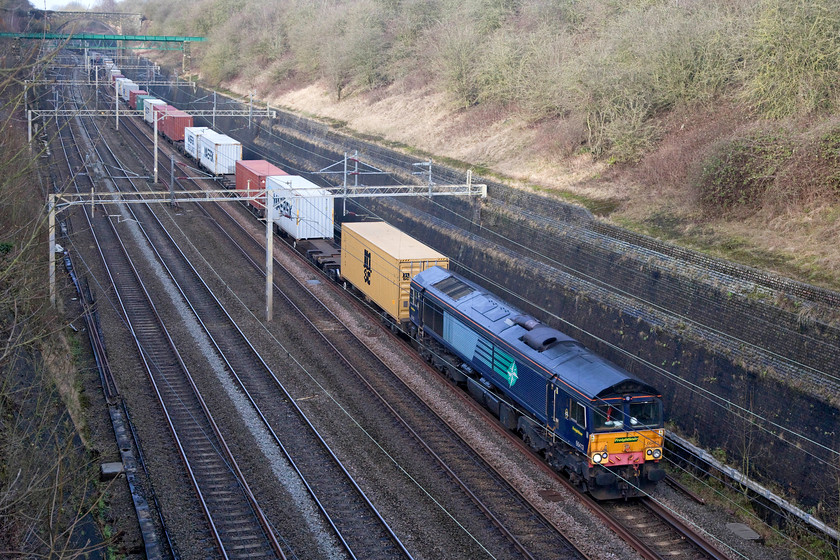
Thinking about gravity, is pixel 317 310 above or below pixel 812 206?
below

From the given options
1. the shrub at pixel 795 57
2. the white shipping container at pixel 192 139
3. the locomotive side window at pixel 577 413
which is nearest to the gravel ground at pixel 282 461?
the locomotive side window at pixel 577 413

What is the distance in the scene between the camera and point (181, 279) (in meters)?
28.7

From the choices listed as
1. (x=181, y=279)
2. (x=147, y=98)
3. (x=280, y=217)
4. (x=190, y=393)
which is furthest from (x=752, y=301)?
(x=147, y=98)

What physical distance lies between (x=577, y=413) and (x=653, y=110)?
705 inches

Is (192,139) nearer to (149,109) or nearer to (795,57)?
(149,109)

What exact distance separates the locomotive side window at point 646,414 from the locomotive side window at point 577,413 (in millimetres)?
936

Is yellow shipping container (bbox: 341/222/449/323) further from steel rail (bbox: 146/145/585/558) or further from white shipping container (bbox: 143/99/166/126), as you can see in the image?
white shipping container (bbox: 143/99/166/126)

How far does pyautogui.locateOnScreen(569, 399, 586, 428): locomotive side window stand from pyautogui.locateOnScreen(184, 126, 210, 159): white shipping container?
132ft

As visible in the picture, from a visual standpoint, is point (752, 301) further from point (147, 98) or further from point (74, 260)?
point (147, 98)

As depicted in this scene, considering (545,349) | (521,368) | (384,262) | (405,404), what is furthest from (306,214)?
(545,349)

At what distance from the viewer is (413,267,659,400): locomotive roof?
14.8 m

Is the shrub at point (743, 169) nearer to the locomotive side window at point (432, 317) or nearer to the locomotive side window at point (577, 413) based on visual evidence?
the locomotive side window at point (432, 317)

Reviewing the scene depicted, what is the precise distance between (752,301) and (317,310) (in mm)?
14003

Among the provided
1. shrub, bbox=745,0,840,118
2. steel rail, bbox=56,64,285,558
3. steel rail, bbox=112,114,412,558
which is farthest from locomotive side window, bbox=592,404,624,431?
shrub, bbox=745,0,840,118
